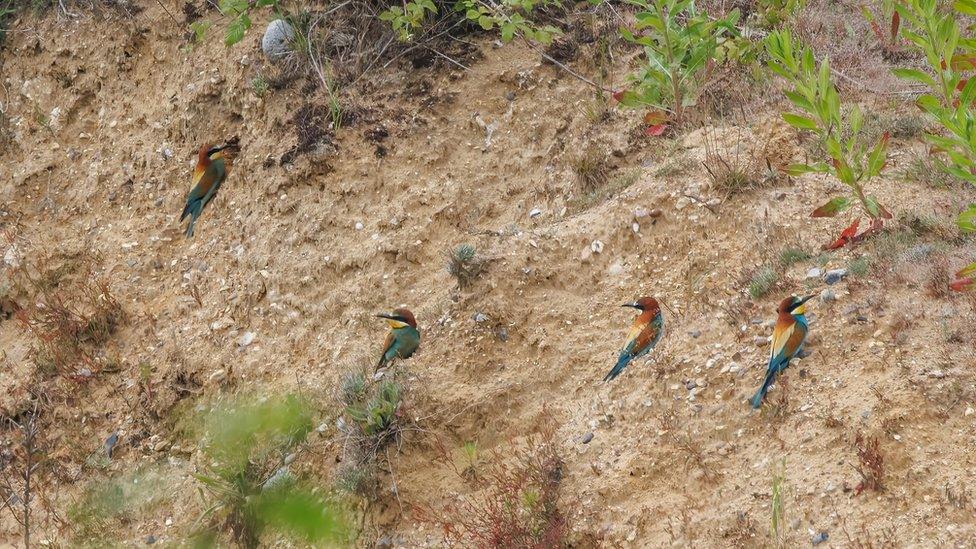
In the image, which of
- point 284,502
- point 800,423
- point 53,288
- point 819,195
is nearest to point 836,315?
point 800,423

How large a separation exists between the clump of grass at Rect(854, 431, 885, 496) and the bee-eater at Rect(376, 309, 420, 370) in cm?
230

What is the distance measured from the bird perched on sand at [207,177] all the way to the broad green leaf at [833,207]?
→ 3.72 meters

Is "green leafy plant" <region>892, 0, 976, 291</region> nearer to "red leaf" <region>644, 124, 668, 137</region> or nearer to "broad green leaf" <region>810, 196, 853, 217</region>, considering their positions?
"broad green leaf" <region>810, 196, 853, 217</region>

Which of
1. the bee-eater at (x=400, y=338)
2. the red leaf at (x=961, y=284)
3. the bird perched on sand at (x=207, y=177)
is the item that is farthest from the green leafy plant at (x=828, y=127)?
the bird perched on sand at (x=207, y=177)

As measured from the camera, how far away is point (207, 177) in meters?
6.61

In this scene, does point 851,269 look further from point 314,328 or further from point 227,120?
point 227,120

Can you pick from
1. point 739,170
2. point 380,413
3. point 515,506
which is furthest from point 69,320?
point 739,170

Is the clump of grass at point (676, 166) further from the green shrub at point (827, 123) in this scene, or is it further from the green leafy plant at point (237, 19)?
the green leafy plant at point (237, 19)

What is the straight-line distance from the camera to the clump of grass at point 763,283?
4.89 meters

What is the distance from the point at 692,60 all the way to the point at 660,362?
185 centimetres

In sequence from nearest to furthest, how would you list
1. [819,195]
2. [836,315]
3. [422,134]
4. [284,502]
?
[284,502]
[836,315]
[819,195]
[422,134]

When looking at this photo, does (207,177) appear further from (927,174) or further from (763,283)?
(927,174)

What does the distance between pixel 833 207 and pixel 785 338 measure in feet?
2.41

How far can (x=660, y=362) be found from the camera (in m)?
4.89
